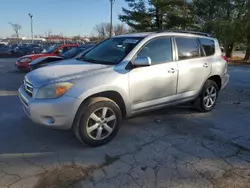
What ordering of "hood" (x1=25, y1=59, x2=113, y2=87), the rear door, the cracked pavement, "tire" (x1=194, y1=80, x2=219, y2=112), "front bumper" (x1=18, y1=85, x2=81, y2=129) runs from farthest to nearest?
"tire" (x1=194, y1=80, x2=219, y2=112) → the rear door → "hood" (x1=25, y1=59, x2=113, y2=87) → "front bumper" (x1=18, y1=85, x2=81, y2=129) → the cracked pavement

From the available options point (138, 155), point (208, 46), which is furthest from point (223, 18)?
point (138, 155)

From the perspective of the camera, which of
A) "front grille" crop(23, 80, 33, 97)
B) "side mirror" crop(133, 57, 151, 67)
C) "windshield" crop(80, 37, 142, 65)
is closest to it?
"front grille" crop(23, 80, 33, 97)

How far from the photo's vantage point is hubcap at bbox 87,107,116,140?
3996mm

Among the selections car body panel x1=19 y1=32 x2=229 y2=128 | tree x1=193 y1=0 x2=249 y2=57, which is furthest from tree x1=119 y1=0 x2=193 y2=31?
car body panel x1=19 y1=32 x2=229 y2=128

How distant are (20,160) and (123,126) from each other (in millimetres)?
1925

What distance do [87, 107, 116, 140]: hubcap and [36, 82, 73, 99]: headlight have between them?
558mm

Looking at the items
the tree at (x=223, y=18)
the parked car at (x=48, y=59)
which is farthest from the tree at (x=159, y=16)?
the parked car at (x=48, y=59)

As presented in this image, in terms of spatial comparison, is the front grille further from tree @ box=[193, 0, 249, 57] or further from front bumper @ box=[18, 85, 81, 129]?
tree @ box=[193, 0, 249, 57]

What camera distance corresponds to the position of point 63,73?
4035 mm

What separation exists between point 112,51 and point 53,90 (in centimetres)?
153

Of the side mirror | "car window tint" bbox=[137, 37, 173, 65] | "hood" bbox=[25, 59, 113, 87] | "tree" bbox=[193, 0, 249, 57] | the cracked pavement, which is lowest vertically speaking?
the cracked pavement

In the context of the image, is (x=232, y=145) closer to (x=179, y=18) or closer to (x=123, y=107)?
(x=123, y=107)

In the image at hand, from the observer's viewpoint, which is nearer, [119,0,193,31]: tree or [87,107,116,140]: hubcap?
[87,107,116,140]: hubcap

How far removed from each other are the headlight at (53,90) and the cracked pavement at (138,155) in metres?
0.83
